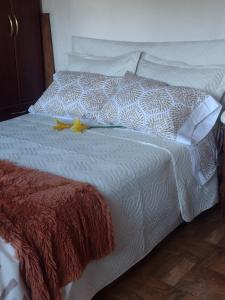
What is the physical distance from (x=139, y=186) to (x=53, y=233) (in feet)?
1.81

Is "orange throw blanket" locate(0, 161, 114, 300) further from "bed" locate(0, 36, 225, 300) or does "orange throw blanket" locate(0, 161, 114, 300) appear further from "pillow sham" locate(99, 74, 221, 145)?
"pillow sham" locate(99, 74, 221, 145)

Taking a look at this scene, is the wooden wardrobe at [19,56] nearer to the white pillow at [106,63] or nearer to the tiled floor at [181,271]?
the white pillow at [106,63]

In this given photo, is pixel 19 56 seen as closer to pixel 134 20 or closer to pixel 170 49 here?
pixel 134 20

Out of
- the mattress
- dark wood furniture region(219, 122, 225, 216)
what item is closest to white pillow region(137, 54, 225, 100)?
dark wood furniture region(219, 122, 225, 216)

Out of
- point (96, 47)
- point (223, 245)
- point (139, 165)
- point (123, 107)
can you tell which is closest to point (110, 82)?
point (123, 107)

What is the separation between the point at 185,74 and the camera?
8.00 ft

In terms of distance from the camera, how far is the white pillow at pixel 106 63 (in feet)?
8.91

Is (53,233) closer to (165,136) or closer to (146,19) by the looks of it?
(165,136)

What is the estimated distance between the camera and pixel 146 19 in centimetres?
295

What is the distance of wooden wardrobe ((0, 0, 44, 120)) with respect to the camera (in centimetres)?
334

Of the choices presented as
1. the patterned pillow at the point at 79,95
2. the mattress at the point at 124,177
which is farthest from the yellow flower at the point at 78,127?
the patterned pillow at the point at 79,95

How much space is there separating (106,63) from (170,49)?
47 cm

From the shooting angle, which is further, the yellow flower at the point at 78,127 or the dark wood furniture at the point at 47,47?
the dark wood furniture at the point at 47,47

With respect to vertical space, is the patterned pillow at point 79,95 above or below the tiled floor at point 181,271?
above
